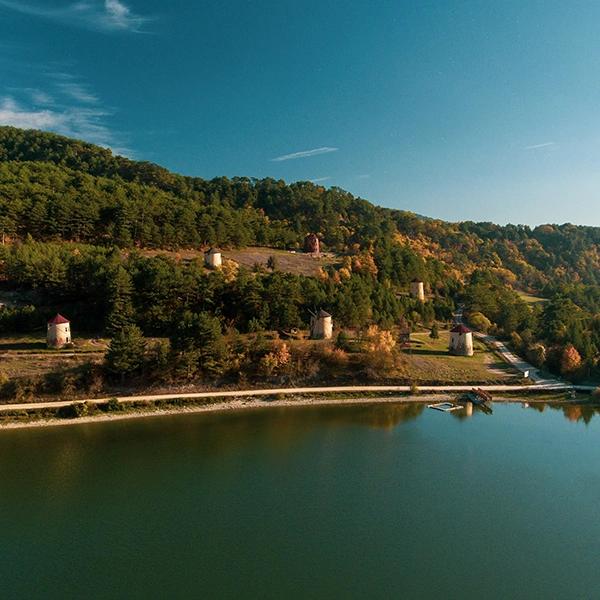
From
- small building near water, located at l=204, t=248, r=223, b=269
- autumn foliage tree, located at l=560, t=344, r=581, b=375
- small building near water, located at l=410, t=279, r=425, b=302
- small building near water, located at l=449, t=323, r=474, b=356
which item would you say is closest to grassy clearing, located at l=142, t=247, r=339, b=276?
small building near water, located at l=204, t=248, r=223, b=269

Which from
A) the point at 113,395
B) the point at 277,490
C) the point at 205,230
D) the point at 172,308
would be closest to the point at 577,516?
the point at 277,490

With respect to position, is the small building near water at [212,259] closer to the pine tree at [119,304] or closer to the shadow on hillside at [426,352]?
the pine tree at [119,304]

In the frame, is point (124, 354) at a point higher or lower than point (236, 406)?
higher

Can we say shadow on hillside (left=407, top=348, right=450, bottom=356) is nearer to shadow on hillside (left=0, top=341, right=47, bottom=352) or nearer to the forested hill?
the forested hill

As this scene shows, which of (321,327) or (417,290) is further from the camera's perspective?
(417,290)

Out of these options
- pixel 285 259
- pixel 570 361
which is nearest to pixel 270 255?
pixel 285 259

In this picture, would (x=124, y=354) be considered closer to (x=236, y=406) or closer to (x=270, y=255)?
(x=236, y=406)

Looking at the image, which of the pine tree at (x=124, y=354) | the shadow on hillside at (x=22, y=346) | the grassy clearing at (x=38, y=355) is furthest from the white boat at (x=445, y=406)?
the shadow on hillside at (x=22, y=346)
